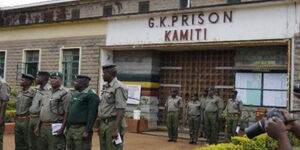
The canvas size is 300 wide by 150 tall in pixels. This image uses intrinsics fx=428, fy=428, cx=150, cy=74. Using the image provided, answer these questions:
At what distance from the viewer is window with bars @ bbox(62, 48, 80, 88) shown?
16156 millimetres

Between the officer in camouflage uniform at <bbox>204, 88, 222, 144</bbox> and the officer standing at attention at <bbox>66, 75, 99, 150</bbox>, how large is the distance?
612 centimetres

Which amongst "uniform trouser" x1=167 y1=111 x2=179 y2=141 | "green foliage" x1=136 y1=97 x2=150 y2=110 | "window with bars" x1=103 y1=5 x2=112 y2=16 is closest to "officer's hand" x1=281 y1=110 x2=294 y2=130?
"uniform trouser" x1=167 y1=111 x2=179 y2=141

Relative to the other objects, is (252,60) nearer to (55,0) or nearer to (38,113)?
(38,113)

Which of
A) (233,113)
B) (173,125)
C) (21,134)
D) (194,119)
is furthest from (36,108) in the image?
(233,113)

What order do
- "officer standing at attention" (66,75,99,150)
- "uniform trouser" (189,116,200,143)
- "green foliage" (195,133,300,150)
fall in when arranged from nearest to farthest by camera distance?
"officer standing at attention" (66,75,99,150) → "green foliage" (195,133,300,150) → "uniform trouser" (189,116,200,143)

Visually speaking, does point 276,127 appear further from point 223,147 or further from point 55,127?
point 223,147

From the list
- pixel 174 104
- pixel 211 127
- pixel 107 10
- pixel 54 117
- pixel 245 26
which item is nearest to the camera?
pixel 54 117

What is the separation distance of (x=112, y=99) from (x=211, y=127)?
6.25 metres

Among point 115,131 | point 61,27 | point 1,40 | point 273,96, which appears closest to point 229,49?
point 273,96

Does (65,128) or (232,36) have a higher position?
(232,36)

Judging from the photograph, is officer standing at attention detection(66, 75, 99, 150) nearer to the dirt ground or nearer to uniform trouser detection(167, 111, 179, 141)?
the dirt ground

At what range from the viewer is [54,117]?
6836mm

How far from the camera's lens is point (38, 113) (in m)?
7.34

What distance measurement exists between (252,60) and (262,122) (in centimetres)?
1017
